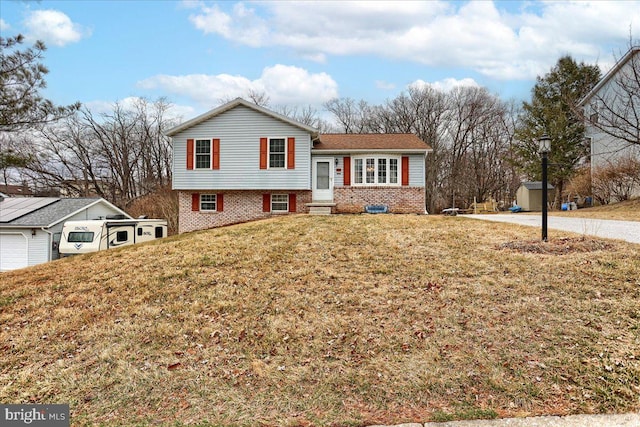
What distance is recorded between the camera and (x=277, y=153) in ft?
53.5

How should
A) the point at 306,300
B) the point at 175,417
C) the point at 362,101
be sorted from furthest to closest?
1. the point at 362,101
2. the point at 306,300
3. the point at 175,417

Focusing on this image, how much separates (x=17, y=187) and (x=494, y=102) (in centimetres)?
4285

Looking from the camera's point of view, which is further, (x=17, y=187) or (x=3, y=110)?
(x=17, y=187)

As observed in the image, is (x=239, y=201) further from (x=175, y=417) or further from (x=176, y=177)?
(x=175, y=417)

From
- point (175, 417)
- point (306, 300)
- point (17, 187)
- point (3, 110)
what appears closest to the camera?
point (175, 417)

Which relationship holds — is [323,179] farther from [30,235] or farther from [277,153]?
[30,235]

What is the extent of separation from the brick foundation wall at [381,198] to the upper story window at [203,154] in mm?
5806

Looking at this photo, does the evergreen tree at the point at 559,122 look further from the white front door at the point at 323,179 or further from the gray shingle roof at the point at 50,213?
the gray shingle roof at the point at 50,213

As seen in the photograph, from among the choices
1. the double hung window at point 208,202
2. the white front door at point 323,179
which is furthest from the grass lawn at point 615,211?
the double hung window at point 208,202

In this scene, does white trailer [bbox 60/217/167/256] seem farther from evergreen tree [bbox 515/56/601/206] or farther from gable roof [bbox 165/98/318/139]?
evergreen tree [bbox 515/56/601/206]

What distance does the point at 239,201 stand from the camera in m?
17.0

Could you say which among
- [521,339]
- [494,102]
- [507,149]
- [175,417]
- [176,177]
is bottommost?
[175,417]

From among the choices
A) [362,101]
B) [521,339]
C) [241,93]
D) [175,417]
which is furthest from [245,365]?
[362,101]

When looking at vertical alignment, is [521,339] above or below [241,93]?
below
